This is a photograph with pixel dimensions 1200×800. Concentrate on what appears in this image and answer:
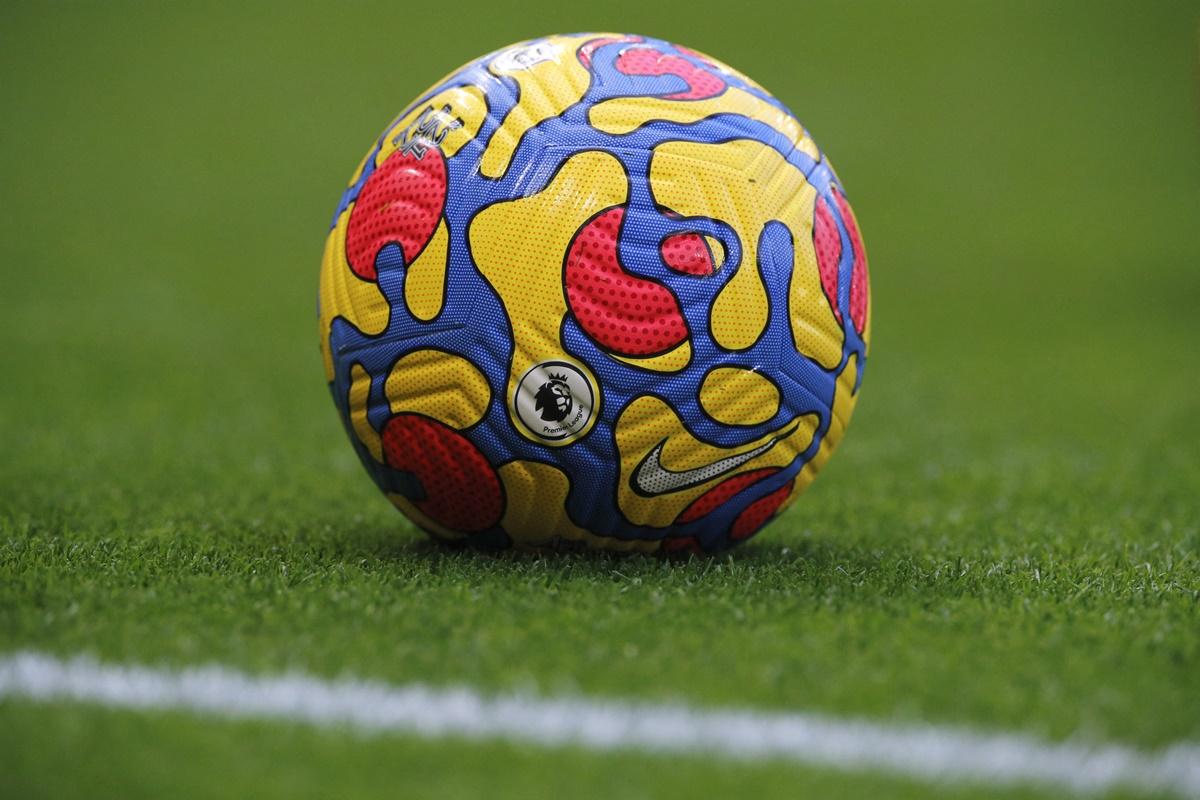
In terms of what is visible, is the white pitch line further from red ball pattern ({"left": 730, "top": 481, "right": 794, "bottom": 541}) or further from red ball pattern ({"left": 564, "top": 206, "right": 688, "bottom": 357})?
red ball pattern ({"left": 730, "top": 481, "right": 794, "bottom": 541})

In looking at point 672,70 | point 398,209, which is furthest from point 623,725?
point 672,70

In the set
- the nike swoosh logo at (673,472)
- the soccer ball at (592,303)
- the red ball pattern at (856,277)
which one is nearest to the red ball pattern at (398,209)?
the soccer ball at (592,303)

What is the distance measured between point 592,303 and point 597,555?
73 cm

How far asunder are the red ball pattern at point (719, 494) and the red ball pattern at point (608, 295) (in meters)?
0.44

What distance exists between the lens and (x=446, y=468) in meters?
3.46

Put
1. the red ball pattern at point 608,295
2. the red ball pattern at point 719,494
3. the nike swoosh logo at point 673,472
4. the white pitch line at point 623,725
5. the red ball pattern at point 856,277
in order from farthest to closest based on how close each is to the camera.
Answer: the red ball pattern at point 856,277 < the red ball pattern at point 719,494 < the nike swoosh logo at point 673,472 < the red ball pattern at point 608,295 < the white pitch line at point 623,725

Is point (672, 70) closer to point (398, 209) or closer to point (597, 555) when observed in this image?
point (398, 209)

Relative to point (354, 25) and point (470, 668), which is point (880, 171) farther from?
point (470, 668)

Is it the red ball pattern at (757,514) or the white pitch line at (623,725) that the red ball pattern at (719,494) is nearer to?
the red ball pattern at (757,514)

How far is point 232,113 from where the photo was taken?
60.3 feet

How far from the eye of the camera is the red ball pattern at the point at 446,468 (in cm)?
341

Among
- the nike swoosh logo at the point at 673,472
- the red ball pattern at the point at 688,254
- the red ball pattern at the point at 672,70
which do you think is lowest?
the nike swoosh logo at the point at 673,472

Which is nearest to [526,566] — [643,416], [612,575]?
[612,575]

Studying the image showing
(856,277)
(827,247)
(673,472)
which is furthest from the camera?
(856,277)
